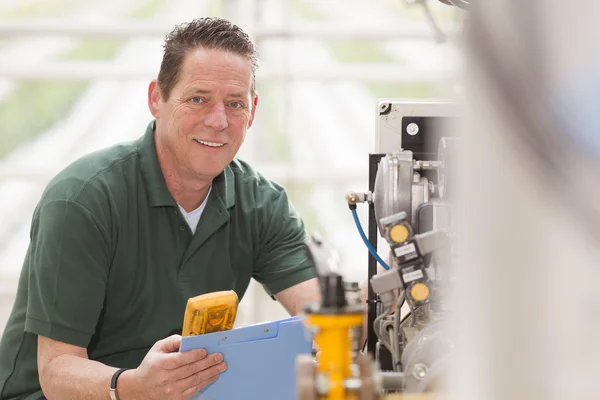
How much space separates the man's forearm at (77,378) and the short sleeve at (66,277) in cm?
5

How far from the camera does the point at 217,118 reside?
1.84 meters

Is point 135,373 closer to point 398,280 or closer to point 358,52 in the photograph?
point 398,280

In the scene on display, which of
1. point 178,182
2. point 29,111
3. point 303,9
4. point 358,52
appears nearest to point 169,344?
point 178,182

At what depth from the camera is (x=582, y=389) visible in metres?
0.51

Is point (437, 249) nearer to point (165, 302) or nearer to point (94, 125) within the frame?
point (165, 302)

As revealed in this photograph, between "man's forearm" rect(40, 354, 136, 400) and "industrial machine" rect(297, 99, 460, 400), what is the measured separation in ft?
1.78

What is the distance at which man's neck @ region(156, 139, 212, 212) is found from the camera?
189 cm

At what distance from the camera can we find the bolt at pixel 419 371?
43.3 inches

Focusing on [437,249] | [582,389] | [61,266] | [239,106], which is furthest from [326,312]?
[239,106]

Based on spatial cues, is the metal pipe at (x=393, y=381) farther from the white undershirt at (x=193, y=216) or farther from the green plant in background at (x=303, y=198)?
the green plant in background at (x=303, y=198)

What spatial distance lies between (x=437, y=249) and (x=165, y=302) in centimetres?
85

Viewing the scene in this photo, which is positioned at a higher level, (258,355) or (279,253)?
(279,253)

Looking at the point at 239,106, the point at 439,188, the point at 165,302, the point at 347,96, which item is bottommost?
the point at 165,302

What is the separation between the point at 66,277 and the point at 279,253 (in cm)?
59
